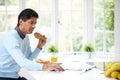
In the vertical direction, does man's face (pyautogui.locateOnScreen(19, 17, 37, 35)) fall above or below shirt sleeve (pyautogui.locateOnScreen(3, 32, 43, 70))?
above

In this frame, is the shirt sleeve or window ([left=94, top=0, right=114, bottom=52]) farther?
window ([left=94, top=0, right=114, bottom=52])

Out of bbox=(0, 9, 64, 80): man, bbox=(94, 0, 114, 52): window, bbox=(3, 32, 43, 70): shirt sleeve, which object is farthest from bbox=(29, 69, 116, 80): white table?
bbox=(94, 0, 114, 52): window

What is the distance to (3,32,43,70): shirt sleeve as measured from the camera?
207 centimetres

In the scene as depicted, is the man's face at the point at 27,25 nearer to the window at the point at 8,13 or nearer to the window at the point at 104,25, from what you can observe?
the window at the point at 8,13

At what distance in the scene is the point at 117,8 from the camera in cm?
495

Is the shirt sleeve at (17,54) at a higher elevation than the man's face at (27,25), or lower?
lower

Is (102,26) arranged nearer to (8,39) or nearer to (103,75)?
(103,75)

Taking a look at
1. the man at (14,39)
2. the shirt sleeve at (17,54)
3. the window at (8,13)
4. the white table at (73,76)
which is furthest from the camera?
the window at (8,13)

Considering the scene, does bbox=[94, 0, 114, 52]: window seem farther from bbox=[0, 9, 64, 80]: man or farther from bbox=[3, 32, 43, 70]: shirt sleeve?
bbox=[3, 32, 43, 70]: shirt sleeve

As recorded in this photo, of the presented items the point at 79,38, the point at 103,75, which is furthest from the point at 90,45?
the point at 103,75

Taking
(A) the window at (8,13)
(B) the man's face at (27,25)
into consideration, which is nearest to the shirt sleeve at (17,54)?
(B) the man's face at (27,25)

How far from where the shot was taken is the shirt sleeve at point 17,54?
81.4 inches

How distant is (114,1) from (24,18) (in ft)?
9.77

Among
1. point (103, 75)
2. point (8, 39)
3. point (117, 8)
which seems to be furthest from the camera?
point (117, 8)
